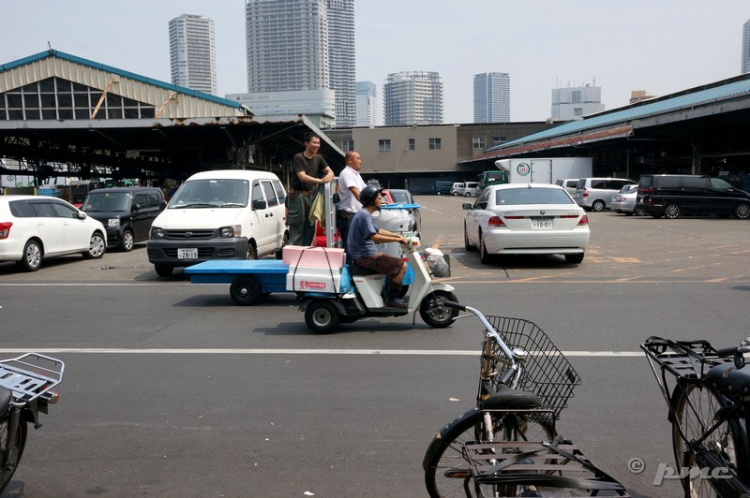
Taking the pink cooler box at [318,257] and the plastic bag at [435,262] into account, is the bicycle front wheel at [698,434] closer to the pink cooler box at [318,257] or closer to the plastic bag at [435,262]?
the pink cooler box at [318,257]

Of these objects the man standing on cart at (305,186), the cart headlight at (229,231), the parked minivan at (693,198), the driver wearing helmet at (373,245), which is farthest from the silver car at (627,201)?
the driver wearing helmet at (373,245)

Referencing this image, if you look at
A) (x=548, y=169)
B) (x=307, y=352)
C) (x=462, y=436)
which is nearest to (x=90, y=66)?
(x=548, y=169)

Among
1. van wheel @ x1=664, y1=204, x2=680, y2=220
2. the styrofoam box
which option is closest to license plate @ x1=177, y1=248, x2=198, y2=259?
the styrofoam box

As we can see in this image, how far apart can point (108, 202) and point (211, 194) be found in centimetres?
705

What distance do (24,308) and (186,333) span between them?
3.33 metres

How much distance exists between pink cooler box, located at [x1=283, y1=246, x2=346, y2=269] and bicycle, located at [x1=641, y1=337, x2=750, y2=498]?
5.02 meters

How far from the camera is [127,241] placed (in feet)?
62.7

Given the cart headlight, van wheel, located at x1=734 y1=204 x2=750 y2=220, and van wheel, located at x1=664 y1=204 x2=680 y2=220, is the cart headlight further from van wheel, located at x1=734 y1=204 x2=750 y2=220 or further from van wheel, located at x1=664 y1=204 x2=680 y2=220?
van wheel, located at x1=734 y1=204 x2=750 y2=220

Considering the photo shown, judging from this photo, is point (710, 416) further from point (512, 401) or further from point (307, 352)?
point (307, 352)

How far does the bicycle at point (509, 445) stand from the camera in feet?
8.29

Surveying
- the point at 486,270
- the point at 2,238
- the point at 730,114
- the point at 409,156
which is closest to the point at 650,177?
the point at 730,114

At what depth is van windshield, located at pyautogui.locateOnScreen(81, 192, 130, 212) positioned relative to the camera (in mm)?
19578

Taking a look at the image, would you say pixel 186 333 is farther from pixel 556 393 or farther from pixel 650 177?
pixel 650 177

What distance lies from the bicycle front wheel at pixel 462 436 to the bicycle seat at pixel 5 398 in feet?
A: 6.77
